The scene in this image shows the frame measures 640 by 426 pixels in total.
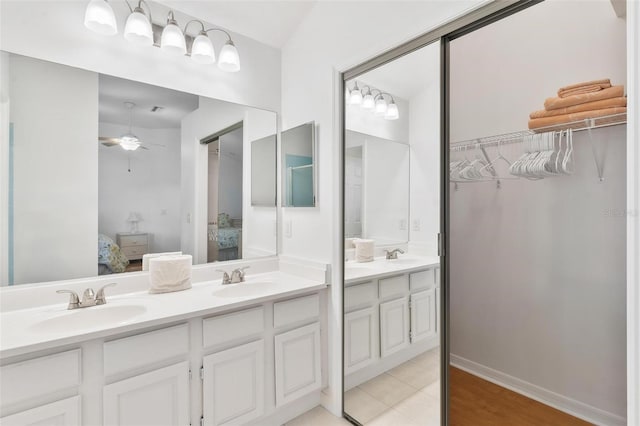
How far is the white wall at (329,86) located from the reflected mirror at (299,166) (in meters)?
0.06

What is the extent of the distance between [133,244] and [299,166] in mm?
1171

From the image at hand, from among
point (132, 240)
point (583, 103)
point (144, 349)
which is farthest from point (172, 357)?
point (583, 103)

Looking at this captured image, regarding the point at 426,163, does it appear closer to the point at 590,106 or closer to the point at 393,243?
the point at 393,243

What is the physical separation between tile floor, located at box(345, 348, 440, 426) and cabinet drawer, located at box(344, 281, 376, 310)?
1.32ft

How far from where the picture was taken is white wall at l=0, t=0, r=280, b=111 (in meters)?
1.56

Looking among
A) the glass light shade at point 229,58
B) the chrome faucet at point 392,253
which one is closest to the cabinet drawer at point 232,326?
the chrome faucet at point 392,253

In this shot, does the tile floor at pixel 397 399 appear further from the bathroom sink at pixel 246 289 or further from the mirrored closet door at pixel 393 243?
the bathroom sink at pixel 246 289

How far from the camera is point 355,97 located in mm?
1991

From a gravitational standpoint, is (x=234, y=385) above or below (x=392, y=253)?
below

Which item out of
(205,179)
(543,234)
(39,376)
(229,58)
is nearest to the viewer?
(39,376)

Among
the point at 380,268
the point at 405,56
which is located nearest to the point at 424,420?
the point at 380,268

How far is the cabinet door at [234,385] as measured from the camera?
1605 mm

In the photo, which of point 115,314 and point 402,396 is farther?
point 402,396

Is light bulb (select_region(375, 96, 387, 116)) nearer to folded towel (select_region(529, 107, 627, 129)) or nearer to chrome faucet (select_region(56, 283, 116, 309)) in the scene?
folded towel (select_region(529, 107, 627, 129))
